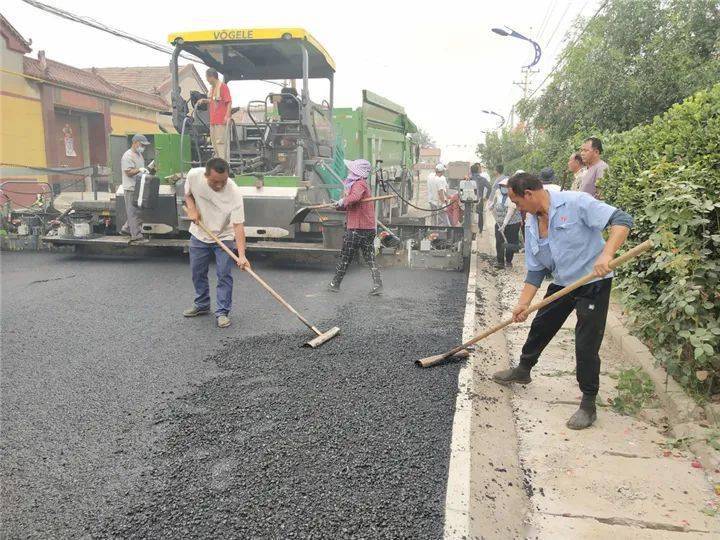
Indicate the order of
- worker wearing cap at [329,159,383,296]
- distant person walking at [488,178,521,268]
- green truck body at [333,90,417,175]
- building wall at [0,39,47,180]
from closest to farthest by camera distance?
worker wearing cap at [329,159,383,296] → distant person walking at [488,178,521,268] → green truck body at [333,90,417,175] → building wall at [0,39,47,180]

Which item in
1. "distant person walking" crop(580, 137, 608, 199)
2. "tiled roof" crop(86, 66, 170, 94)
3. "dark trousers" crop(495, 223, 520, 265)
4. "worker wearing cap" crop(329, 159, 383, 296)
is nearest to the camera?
"distant person walking" crop(580, 137, 608, 199)

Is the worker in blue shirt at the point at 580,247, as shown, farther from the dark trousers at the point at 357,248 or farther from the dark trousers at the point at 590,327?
the dark trousers at the point at 357,248

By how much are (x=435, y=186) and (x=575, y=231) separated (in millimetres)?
7825

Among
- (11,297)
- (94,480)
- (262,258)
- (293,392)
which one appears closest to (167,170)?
(262,258)

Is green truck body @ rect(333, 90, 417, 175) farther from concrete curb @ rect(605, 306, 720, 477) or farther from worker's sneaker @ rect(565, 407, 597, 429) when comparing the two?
worker's sneaker @ rect(565, 407, 597, 429)

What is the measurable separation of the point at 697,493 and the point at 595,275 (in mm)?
1085

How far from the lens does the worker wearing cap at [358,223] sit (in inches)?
214

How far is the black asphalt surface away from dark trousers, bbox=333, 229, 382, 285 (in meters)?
0.57

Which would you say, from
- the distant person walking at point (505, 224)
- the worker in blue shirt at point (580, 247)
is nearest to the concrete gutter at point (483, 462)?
the worker in blue shirt at point (580, 247)

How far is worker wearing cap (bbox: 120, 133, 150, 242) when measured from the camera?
22.1 feet

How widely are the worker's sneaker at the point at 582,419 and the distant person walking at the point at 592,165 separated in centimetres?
291

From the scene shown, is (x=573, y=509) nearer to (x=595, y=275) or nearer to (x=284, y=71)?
(x=595, y=275)

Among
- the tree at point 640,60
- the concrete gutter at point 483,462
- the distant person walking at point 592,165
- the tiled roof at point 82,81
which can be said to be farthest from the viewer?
the tiled roof at point 82,81

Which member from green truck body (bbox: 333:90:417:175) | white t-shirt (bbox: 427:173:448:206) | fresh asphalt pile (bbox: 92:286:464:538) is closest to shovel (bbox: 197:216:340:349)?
fresh asphalt pile (bbox: 92:286:464:538)
